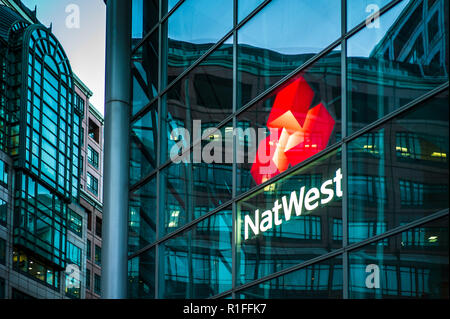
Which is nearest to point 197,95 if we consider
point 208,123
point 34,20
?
point 208,123

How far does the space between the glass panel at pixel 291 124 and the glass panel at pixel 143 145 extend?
3416 millimetres

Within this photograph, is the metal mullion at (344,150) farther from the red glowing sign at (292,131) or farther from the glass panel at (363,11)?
the red glowing sign at (292,131)

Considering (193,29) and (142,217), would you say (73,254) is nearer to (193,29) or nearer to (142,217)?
(142,217)

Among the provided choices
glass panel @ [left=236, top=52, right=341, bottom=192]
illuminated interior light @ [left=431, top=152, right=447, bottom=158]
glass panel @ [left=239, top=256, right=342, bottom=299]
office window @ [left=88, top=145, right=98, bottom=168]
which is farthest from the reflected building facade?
illuminated interior light @ [left=431, top=152, right=447, bottom=158]

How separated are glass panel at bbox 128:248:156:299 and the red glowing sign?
12.6 ft

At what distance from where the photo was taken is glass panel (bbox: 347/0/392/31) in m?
12.9

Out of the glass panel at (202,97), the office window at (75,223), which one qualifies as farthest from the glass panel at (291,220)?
the office window at (75,223)

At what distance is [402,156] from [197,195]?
546 cm

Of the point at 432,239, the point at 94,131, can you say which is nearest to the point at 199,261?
the point at 432,239

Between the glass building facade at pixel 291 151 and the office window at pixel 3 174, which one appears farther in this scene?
the office window at pixel 3 174

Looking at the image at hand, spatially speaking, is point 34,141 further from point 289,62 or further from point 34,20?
point 289,62

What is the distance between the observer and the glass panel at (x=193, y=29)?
16.9 m

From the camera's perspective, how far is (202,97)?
17.0 meters

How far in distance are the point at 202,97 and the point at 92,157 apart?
74.1 meters
